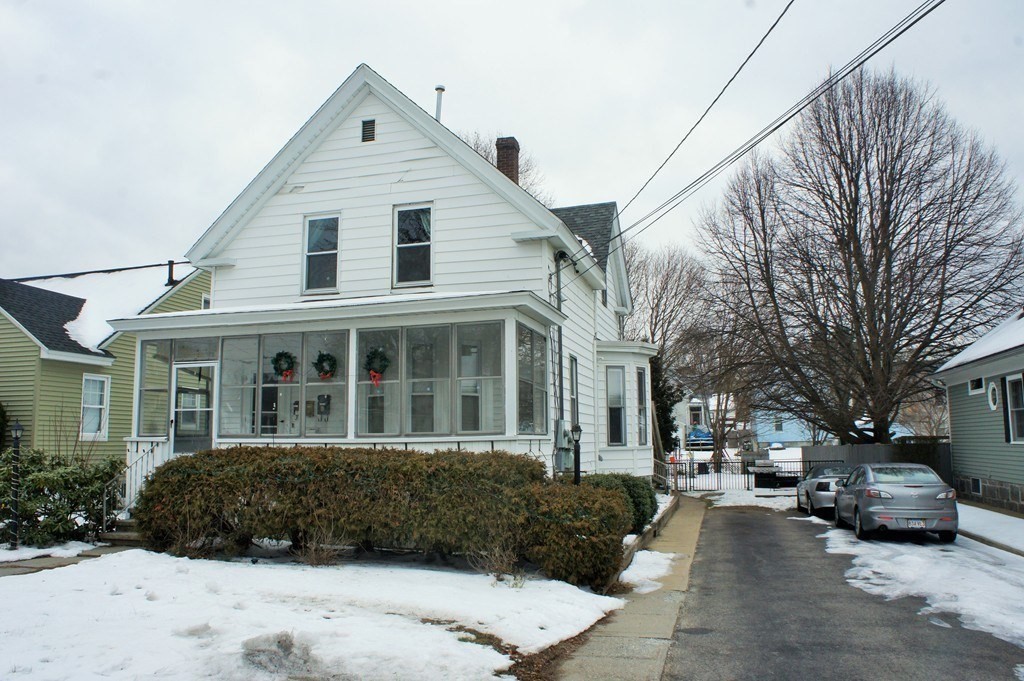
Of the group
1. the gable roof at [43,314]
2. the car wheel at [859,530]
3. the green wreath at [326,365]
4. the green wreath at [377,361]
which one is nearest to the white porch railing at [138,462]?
the green wreath at [326,365]

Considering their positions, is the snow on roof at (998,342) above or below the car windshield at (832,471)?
above

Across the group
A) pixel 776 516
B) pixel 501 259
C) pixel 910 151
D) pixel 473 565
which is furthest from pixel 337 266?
pixel 910 151

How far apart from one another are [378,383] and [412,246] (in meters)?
3.81

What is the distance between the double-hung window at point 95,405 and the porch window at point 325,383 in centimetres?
1140

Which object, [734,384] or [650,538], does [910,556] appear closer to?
[650,538]

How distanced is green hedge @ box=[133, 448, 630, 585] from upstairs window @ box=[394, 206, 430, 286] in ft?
19.4

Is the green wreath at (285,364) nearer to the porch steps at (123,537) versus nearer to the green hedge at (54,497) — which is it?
the green hedge at (54,497)

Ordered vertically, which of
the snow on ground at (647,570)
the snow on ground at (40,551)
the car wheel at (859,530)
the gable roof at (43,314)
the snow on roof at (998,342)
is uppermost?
the gable roof at (43,314)

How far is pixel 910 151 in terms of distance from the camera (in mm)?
26266

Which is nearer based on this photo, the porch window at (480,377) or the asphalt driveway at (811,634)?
the asphalt driveway at (811,634)

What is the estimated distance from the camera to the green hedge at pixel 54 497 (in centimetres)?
1056

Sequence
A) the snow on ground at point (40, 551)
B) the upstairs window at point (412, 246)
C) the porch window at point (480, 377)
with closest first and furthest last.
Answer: the snow on ground at point (40, 551) < the porch window at point (480, 377) < the upstairs window at point (412, 246)

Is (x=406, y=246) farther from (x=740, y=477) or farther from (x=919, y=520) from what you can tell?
(x=740, y=477)

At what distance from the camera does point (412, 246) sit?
51.7 ft
